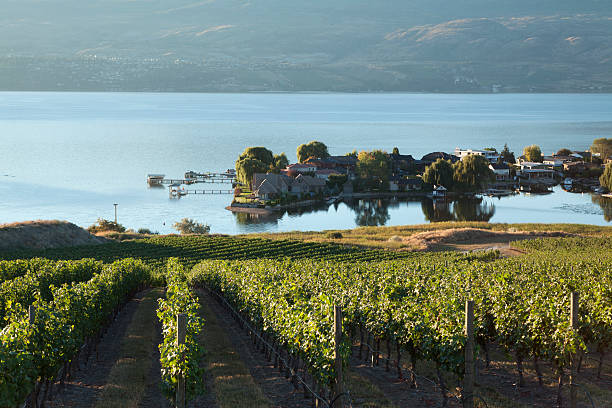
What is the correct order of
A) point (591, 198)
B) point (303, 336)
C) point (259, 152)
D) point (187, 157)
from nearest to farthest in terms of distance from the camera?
point (303, 336), point (591, 198), point (259, 152), point (187, 157)

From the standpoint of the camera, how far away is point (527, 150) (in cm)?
15662

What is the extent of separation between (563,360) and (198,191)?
12462 centimetres

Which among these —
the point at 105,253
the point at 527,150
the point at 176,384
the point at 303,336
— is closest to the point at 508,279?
the point at 303,336

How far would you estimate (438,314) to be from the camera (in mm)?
17578

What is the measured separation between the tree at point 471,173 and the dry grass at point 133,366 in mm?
108351

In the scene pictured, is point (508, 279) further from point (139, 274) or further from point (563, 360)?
point (139, 274)

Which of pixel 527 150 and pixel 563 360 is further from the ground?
pixel 527 150

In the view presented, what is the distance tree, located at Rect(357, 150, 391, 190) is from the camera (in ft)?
437

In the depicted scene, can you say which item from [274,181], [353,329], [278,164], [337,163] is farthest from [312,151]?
[353,329]

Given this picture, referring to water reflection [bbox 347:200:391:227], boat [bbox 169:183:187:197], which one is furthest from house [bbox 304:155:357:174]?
boat [bbox 169:183:187:197]

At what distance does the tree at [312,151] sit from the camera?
151375 mm

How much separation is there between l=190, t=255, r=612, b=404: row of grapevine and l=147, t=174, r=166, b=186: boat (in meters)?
121


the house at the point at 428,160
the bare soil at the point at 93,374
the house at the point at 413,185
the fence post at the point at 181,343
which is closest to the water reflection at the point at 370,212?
the house at the point at 413,185

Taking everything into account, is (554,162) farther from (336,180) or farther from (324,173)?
(324,173)
